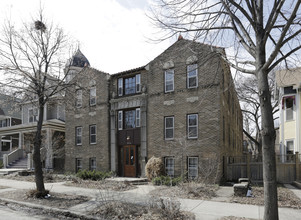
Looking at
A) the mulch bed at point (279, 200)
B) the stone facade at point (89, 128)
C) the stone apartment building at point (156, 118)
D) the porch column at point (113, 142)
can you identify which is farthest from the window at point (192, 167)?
the stone facade at point (89, 128)

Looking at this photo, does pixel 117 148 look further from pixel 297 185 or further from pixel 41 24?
pixel 297 185

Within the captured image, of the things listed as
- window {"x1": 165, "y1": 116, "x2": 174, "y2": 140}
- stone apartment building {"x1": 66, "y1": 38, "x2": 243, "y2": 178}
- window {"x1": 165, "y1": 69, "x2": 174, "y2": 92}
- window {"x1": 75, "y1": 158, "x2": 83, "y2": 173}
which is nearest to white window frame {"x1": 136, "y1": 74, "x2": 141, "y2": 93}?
stone apartment building {"x1": 66, "y1": 38, "x2": 243, "y2": 178}

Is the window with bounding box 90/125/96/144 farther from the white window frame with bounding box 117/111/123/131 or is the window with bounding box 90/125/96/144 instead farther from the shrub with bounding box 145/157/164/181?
the shrub with bounding box 145/157/164/181

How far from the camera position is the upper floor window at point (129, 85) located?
1839 cm

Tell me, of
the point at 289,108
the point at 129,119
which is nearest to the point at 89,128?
the point at 129,119

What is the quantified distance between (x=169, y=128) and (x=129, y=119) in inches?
141

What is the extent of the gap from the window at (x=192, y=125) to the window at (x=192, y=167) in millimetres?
1323

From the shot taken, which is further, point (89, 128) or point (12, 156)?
point (12, 156)

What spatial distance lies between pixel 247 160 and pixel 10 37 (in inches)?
528

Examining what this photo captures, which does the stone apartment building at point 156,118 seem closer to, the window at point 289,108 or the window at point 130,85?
the window at point 130,85

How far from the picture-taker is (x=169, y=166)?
634 inches

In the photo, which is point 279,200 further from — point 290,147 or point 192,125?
point 290,147

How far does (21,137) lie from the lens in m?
26.8

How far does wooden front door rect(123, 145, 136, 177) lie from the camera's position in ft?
58.1
